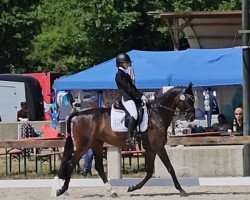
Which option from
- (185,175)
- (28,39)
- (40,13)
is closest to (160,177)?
(185,175)

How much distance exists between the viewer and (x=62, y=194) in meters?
15.0

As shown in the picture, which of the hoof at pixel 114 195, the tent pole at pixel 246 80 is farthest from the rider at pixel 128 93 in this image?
the tent pole at pixel 246 80

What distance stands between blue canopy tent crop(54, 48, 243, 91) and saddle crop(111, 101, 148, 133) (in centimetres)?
659

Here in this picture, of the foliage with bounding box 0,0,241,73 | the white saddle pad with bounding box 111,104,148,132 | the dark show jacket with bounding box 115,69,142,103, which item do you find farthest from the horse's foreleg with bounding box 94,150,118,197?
the foliage with bounding box 0,0,241,73

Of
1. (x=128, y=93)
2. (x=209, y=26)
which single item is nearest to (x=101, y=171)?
(x=128, y=93)

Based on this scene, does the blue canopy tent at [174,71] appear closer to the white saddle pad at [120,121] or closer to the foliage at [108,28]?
the white saddle pad at [120,121]

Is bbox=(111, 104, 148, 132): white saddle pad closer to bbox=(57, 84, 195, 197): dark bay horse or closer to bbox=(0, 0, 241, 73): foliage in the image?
bbox=(57, 84, 195, 197): dark bay horse

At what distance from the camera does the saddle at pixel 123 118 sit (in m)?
14.8

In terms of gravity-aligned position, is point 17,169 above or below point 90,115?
below

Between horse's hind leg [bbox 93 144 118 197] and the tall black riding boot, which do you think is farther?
horse's hind leg [bbox 93 144 118 197]

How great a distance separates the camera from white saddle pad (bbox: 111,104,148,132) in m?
14.9

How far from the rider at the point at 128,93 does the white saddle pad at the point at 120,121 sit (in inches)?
6.0

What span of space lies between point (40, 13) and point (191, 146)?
31702mm

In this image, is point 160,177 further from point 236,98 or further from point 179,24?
point 179,24
